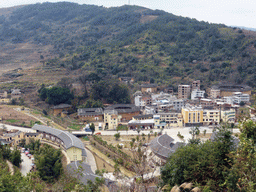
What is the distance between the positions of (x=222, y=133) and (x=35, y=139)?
60.6 ft

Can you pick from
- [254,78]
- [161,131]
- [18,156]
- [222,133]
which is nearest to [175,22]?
[254,78]

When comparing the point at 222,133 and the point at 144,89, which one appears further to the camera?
the point at 144,89

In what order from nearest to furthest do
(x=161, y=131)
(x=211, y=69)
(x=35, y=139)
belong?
(x=35, y=139) < (x=161, y=131) < (x=211, y=69)

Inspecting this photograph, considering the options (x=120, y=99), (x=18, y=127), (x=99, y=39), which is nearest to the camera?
(x=18, y=127)

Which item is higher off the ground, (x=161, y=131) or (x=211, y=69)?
(x=211, y=69)

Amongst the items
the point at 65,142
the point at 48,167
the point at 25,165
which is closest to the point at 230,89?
the point at 65,142

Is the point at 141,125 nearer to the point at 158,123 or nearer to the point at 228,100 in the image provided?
the point at 158,123

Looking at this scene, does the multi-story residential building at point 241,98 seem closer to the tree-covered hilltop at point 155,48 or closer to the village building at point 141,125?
the tree-covered hilltop at point 155,48

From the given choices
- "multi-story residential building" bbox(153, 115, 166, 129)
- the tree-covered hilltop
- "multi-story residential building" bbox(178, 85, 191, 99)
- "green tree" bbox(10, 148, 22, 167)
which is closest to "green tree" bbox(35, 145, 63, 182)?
"green tree" bbox(10, 148, 22, 167)

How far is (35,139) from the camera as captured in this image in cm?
2280

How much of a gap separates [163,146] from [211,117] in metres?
10.6

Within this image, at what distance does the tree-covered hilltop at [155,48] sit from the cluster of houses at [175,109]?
3.79 m

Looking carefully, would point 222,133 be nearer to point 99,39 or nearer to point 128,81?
point 128,81

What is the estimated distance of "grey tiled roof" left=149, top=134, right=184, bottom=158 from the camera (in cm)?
1747
